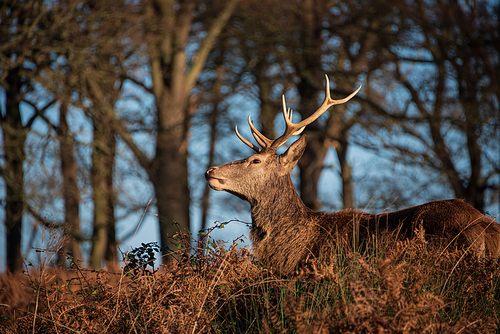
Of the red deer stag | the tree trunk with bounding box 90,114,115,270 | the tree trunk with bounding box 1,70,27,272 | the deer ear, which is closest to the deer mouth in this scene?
the red deer stag

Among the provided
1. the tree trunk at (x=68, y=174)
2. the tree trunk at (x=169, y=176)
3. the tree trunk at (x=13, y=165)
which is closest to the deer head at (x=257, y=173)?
the tree trunk at (x=68, y=174)

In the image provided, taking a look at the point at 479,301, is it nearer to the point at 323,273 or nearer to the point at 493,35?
the point at 323,273

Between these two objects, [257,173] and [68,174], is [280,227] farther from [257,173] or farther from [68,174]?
[68,174]

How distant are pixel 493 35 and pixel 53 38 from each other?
31.8 feet

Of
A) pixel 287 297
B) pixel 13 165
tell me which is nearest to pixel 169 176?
pixel 13 165

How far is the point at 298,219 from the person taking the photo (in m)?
5.31

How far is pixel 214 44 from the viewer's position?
14.3m

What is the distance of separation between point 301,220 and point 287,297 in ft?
6.29

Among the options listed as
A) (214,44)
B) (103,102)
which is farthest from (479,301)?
(214,44)

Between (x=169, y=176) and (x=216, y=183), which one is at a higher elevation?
(x=169, y=176)

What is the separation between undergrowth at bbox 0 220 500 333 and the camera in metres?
2.91

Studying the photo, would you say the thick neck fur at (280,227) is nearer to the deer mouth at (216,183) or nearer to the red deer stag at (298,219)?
the red deer stag at (298,219)

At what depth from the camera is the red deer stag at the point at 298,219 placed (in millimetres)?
4395

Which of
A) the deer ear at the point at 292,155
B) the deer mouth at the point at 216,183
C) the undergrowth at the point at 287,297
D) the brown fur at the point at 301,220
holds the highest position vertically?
the deer ear at the point at 292,155
